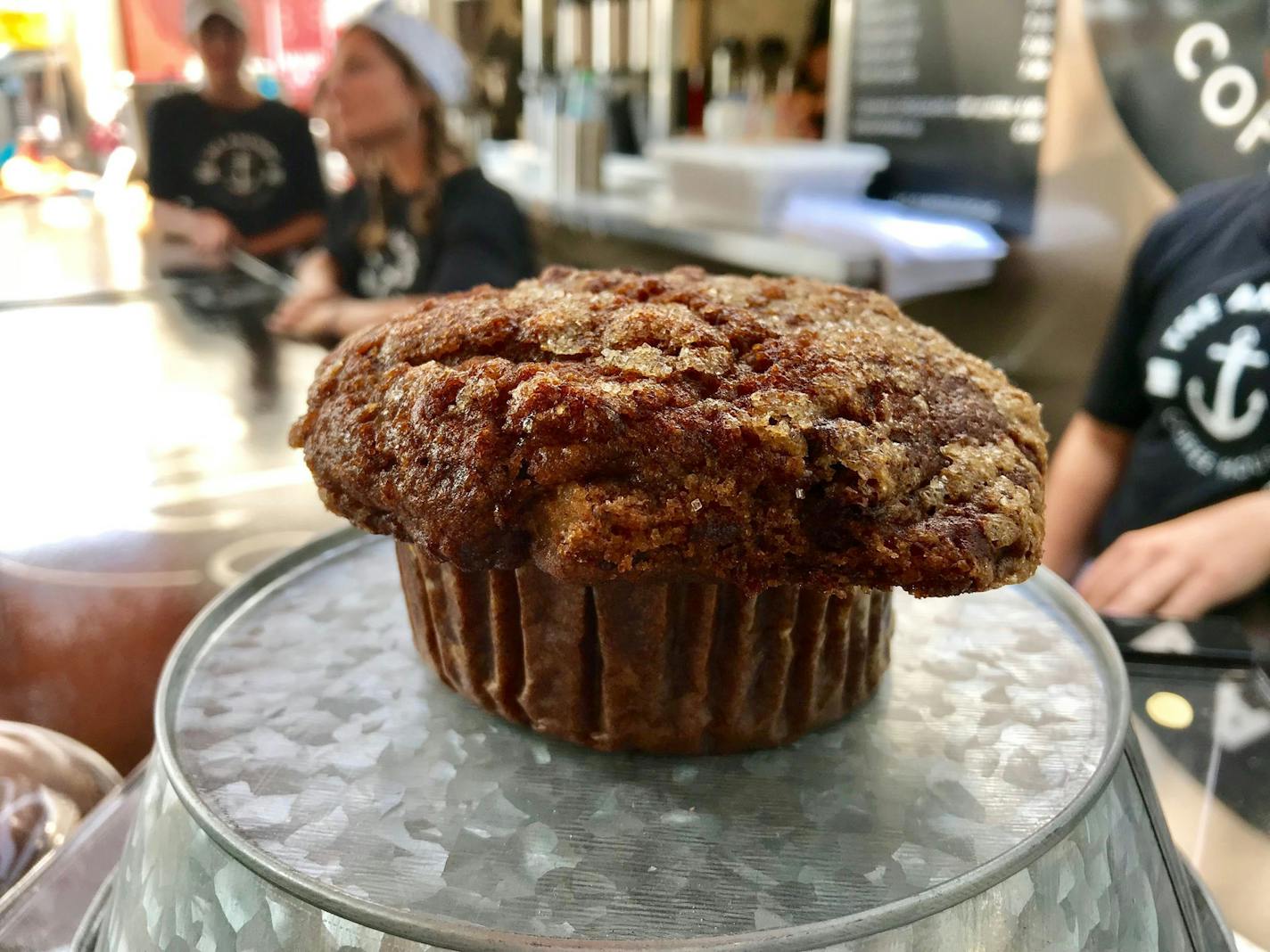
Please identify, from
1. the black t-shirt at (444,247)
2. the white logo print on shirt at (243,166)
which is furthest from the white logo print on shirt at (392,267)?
the white logo print on shirt at (243,166)

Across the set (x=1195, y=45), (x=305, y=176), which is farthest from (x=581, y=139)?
(x=1195, y=45)

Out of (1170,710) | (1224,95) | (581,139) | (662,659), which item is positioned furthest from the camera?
(581,139)

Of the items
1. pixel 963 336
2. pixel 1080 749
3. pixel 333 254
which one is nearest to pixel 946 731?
pixel 1080 749

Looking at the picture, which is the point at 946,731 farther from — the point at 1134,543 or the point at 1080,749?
the point at 1134,543

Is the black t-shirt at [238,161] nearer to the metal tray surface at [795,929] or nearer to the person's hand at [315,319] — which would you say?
the person's hand at [315,319]

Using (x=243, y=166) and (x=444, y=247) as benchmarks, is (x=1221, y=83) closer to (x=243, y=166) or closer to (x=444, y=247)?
(x=444, y=247)

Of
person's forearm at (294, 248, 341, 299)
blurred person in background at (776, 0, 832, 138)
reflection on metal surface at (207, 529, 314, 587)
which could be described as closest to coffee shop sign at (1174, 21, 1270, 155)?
blurred person in background at (776, 0, 832, 138)
